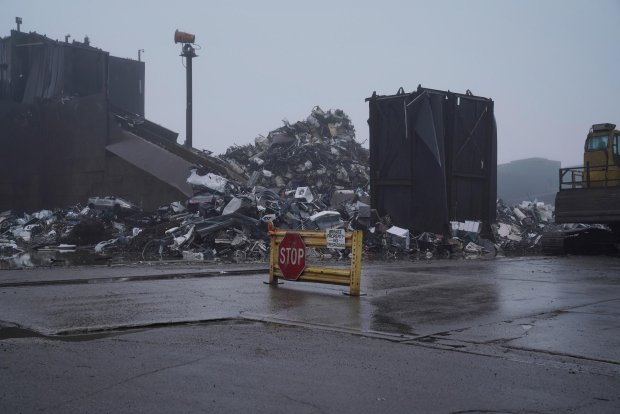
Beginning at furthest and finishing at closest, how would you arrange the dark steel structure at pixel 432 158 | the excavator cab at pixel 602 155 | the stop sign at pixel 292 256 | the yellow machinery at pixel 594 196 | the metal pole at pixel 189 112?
1. the metal pole at pixel 189 112
2. the dark steel structure at pixel 432 158
3. the excavator cab at pixel 602 155
4. the yellow machinery at pixel 594 196
5. the stop sign at pixel 292 256

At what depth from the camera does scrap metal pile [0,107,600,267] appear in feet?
60.1

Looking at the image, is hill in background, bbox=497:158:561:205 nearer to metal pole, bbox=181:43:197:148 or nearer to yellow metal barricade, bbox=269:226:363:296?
metal pole, bbox=181:43:197:148

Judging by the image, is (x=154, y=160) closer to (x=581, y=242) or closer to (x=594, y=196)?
(x=581, y=242)

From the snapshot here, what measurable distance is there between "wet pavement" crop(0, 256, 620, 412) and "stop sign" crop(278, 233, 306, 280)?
0.93ft

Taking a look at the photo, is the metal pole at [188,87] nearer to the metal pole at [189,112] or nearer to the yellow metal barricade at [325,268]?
the metal pole at [189,112]

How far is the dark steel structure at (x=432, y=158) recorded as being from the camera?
20.3m

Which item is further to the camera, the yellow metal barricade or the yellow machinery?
the yellow machinery

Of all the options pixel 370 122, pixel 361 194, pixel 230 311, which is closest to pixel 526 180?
pixel 361 194

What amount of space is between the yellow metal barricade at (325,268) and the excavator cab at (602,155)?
12.5 metres

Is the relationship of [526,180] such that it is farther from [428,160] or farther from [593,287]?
[593,287]

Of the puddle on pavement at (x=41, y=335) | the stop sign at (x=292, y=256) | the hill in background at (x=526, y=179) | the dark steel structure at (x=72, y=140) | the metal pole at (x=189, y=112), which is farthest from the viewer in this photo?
the hill in background at (x=526, y=179)

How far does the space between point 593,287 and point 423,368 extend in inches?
252

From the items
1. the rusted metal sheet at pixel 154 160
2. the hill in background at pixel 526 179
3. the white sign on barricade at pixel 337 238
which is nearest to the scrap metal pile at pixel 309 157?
the rusted metal sheet at pixel 154 160

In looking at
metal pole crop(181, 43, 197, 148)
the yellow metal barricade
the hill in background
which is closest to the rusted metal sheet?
metal pole crop(181, 43, 197, 148)
